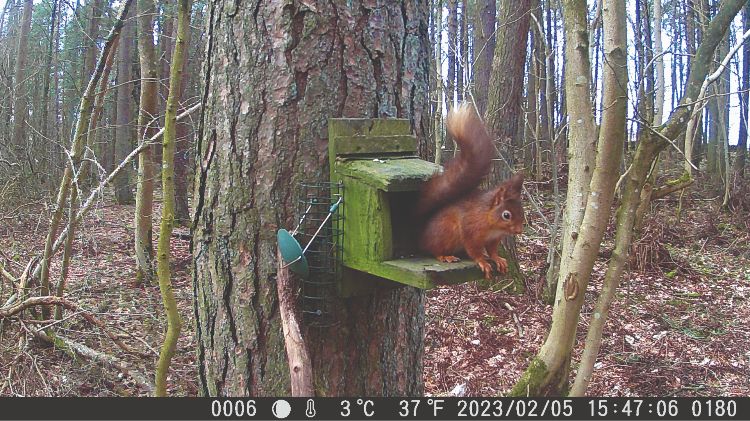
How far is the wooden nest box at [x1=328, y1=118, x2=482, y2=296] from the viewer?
193 centimetres

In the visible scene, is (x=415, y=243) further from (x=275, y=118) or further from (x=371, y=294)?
(x=275, y=118)

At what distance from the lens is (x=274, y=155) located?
208 centimetres

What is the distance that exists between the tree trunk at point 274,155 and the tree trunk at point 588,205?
1785mm

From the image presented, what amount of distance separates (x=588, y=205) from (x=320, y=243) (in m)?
2.25

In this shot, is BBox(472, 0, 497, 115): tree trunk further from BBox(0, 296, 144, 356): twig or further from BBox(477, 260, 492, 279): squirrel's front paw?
BBox(477, 260, 492, 279): squirrel's front paw

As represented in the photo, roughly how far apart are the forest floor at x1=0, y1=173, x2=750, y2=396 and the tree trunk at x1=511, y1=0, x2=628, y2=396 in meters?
0.87

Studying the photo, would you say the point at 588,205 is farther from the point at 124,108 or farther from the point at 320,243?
the point at 124,108

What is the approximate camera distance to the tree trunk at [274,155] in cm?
207

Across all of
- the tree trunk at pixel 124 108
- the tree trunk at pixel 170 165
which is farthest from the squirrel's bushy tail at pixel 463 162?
A: the tree trunk at pixel 124 108

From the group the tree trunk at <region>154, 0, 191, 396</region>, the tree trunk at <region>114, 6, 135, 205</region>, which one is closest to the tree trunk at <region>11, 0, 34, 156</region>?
the tree trunk at <region>114, 6, 135, 205</region>

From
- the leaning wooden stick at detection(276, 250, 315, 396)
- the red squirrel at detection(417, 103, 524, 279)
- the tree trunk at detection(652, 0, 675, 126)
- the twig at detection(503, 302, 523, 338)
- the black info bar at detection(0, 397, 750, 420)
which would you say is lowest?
the twig at detection(503, 302, 523, 338)

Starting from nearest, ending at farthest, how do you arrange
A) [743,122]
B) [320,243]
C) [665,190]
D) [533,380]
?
[320,243], [533,380], [665,190], [743,122]

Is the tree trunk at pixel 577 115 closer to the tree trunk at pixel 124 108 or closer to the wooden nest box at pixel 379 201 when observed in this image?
the wooden nest box at pixel 379 201

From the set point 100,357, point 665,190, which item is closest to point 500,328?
point 665,190
